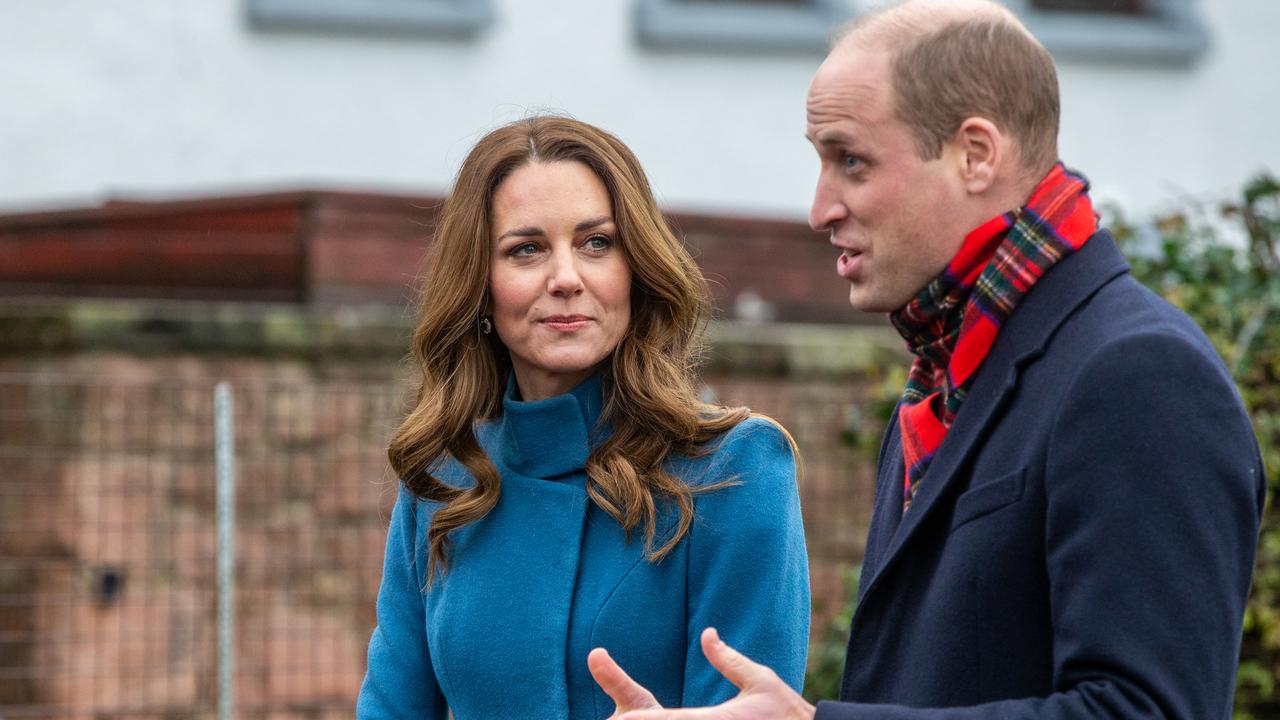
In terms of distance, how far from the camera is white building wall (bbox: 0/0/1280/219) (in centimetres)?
819

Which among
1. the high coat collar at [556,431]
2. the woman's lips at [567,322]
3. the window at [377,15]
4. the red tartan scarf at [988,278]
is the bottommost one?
the high coat collar at [556,431]

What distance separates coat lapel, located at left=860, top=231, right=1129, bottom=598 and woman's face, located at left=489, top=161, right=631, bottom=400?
0.91 metres

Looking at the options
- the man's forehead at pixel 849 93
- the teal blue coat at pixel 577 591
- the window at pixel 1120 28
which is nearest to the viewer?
the man's forehead at pixel 849 93

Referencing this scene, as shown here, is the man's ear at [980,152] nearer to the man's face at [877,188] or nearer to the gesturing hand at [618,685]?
the man's face at [877,188]

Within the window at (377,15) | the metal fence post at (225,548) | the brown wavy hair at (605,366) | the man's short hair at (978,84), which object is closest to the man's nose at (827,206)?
the man's short hair at (978,84)

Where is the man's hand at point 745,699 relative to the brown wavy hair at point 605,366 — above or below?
below

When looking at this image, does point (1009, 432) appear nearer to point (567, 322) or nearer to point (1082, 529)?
point (1082, 529)

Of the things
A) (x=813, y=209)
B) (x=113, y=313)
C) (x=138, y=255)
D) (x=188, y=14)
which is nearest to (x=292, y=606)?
(x=113, y=313)

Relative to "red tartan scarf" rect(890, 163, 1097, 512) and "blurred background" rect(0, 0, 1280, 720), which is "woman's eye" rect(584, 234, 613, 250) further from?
"blurred background" rect(0, 0, 1280, 720)

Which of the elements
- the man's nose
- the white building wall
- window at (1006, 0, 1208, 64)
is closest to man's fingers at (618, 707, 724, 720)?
the man's nose

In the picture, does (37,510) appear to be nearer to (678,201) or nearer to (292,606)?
(292,606)

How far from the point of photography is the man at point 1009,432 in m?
1.73

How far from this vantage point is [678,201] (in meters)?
8.86

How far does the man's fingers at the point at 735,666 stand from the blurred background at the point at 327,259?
115 inches
